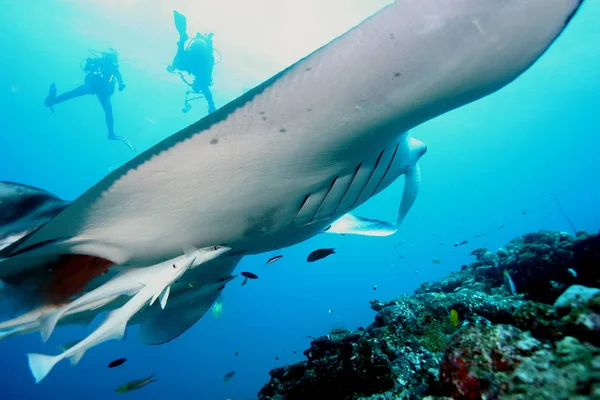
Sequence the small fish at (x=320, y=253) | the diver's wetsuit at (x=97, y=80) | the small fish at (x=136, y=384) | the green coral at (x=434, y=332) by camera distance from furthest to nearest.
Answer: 1. the diver's wetsuit at (x=97, y=80)
2. the small fish at (x=320, y=253)
3. the small fish at (x=136, y=384)
4. the green coral at (x=434, y=332)

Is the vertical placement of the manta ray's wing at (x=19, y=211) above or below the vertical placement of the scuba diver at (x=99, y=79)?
below

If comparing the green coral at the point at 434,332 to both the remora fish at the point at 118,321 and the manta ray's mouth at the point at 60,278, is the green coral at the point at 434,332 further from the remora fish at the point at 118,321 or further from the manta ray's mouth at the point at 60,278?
the manta ray's mouth at the point at 60,278

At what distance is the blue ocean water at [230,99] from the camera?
81.5 feet

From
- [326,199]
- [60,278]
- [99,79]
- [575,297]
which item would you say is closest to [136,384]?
[60,278]

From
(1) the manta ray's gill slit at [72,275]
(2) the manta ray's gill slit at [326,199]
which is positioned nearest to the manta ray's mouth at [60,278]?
(1) the manta ray's gill slit at [72,275]

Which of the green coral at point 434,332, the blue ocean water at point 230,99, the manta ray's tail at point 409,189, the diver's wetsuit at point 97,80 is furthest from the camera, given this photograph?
the blue ocean water at point 230,99

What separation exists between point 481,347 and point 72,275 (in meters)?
2.39

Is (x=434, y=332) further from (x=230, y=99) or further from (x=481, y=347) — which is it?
(x=230, y=99)

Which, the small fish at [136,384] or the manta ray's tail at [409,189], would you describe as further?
the small fish at [136,384]

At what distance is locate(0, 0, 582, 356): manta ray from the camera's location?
1.06 metres

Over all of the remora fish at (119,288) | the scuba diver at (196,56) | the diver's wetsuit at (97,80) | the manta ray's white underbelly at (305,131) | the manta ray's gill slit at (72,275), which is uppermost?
the diver's wetsuit at (97,80)

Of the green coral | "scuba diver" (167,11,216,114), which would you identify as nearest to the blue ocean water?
the green coral

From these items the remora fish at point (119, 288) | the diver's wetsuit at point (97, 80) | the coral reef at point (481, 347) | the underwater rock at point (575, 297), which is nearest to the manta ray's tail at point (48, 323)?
the remora fish at point (119, 288)

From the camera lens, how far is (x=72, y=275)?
1819 mm
